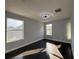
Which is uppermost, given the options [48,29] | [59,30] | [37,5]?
[37,5]

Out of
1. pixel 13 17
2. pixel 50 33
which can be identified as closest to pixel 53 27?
pixel 50 33

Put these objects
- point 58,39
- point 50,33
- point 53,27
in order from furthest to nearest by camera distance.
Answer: point 50,33
point 53,27
point 58,39

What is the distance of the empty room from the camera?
3609 millimetres

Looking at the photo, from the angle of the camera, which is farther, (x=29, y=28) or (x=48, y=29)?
(x=48, y=29)

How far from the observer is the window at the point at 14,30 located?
4.63 m

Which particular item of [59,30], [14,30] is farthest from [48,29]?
[14,30]

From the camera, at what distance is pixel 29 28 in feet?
23.0

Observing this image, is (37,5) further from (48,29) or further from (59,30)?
(48,29)

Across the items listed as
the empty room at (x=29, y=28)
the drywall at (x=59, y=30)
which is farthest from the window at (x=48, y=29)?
the drywall at (x=59, y=30)

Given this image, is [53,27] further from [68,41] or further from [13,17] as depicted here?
[13,17]

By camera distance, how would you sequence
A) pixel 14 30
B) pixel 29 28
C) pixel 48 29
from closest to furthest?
pixel 14 30, pixel 29 28, pixel 48 29

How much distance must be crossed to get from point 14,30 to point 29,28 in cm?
200
